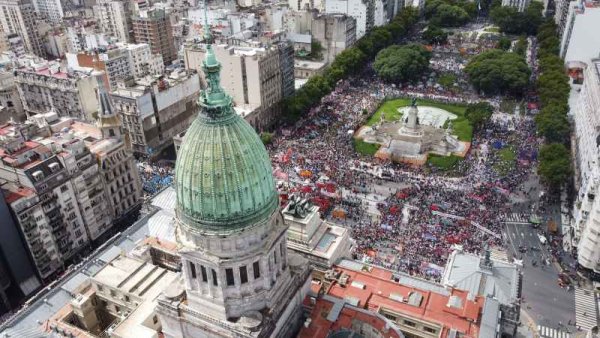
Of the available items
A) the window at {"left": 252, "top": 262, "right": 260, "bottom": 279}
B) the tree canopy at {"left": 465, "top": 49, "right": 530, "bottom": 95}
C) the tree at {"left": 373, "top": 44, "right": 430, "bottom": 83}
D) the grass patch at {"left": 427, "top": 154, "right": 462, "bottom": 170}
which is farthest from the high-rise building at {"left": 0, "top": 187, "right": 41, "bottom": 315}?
the tree canopy at {"left": 465, "top": 49, "right": 530, "bottom": 95}

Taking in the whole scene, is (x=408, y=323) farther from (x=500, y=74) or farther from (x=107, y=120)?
(x=500, y=74)

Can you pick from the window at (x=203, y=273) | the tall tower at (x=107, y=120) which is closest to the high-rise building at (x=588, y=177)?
the window at (x=203, y=273)

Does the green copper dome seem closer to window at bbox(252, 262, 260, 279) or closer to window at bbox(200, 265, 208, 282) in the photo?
window at bbox(200, 265, 208, 282)

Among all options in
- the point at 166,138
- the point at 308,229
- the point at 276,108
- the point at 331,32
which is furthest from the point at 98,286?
the point at 331,32

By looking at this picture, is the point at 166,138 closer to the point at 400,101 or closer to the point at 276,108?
the point at 276,108

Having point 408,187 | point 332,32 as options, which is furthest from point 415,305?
point 332,32
